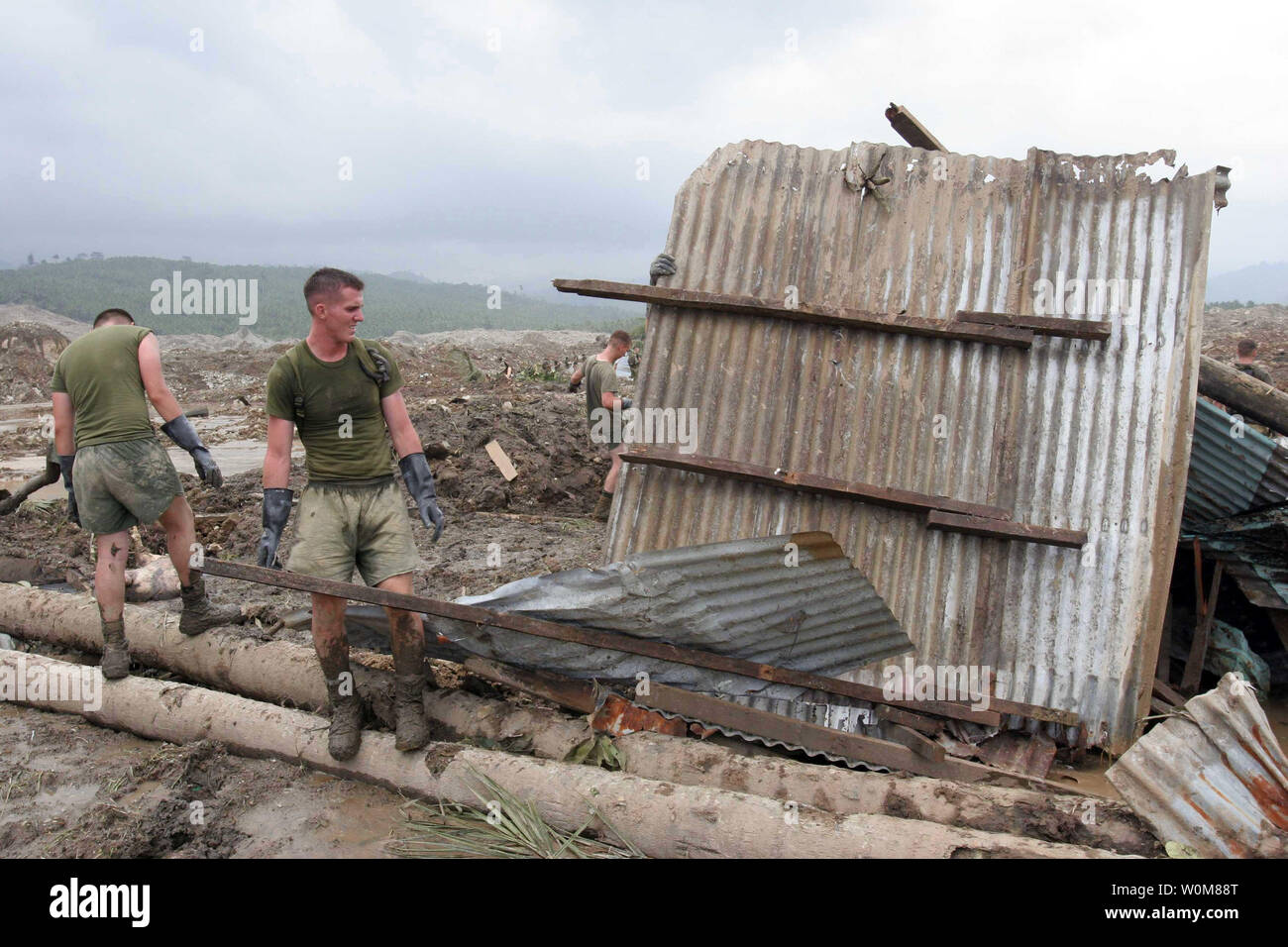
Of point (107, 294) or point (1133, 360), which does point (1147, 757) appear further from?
point (107, 294)

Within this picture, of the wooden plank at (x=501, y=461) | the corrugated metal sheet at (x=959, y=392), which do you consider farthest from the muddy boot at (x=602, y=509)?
the corrugated metal sheet at (x=959, y=392)

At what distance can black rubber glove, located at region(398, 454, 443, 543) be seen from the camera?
409 cm

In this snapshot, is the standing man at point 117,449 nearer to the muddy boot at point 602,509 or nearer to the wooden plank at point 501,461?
the muddy boot at point 602,509

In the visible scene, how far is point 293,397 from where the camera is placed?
3906 mm

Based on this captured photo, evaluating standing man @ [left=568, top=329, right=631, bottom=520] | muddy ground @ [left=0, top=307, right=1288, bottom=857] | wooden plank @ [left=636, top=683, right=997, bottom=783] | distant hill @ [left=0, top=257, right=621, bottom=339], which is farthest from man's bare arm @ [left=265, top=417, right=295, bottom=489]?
distant hill @ [left=0, top=257, right=621, bottom=339]

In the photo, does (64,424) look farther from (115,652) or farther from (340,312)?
(340,312)

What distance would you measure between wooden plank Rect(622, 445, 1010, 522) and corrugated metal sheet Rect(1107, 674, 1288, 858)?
1329mm

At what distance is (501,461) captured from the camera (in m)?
9.97

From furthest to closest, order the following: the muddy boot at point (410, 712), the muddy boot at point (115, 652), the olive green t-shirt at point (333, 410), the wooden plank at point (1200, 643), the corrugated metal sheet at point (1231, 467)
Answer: the wooden plank at point (1200, 643) < the corrugated metal sheet at point (1231, 467) < the muddy boot at point (115, 652) < the olive green t-shirt at point (333, 410) < the muddy boot at point (410, 712)

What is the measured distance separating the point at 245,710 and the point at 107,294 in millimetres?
93389

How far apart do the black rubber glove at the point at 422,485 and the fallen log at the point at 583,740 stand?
2.86 feet

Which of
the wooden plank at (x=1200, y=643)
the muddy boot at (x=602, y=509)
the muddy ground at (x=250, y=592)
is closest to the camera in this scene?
the muddy ground at (x=250, y=592)

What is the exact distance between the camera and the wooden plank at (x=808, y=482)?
4215 mm

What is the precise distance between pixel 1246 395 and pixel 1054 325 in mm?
2003
